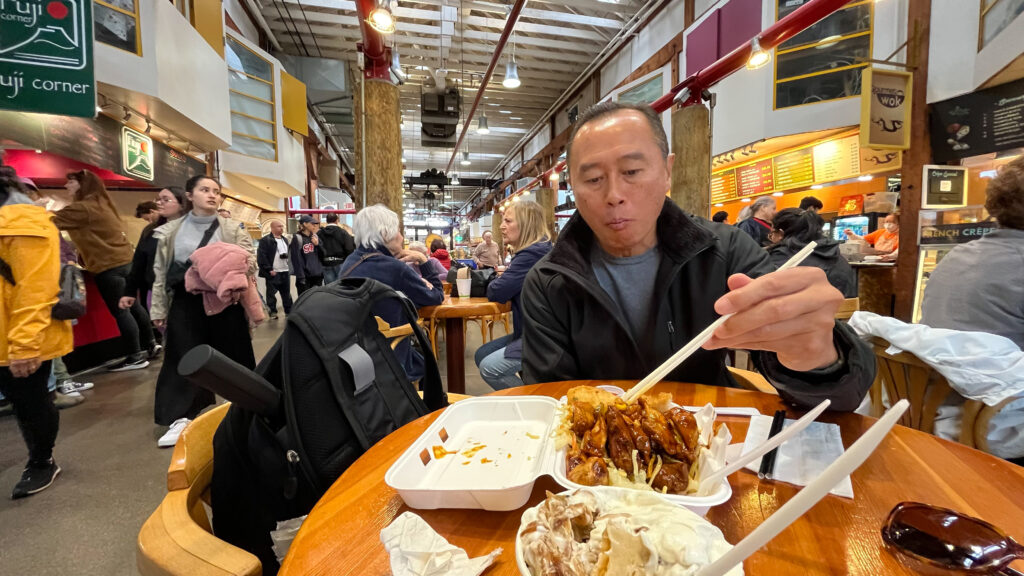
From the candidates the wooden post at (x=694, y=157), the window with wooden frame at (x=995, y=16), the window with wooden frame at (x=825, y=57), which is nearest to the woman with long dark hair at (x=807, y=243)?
the wooden post at (x=694, y=157)

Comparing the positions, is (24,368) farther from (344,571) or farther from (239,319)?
(344,571)

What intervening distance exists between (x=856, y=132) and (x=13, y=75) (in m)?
8.54

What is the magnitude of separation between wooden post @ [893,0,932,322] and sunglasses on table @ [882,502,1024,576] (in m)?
5.42

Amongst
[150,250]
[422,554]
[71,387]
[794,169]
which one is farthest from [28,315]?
[794,169]

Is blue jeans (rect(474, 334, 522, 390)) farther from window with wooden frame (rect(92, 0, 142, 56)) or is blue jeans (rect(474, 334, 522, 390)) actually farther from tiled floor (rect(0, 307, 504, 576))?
window with wooden frame (rect(92, 0, 142, 56))

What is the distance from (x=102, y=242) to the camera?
4.00 meters

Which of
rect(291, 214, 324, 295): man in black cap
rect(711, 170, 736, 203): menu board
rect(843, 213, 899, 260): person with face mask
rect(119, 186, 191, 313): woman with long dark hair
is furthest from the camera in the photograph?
rect(711, 170, 736, 203): menu board

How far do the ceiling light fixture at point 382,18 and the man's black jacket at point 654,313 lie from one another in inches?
136

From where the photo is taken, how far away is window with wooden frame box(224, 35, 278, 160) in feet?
23.6

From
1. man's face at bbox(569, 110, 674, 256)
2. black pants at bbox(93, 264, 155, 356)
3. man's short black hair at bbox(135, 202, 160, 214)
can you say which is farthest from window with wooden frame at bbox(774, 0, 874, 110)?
black pants at bbox(93, 264, 155, 356)

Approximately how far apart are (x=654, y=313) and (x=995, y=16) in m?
5.60

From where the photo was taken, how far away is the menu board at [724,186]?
8090 millimetres

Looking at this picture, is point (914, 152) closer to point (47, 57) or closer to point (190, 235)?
point (190, 235)

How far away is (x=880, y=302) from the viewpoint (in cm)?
504
